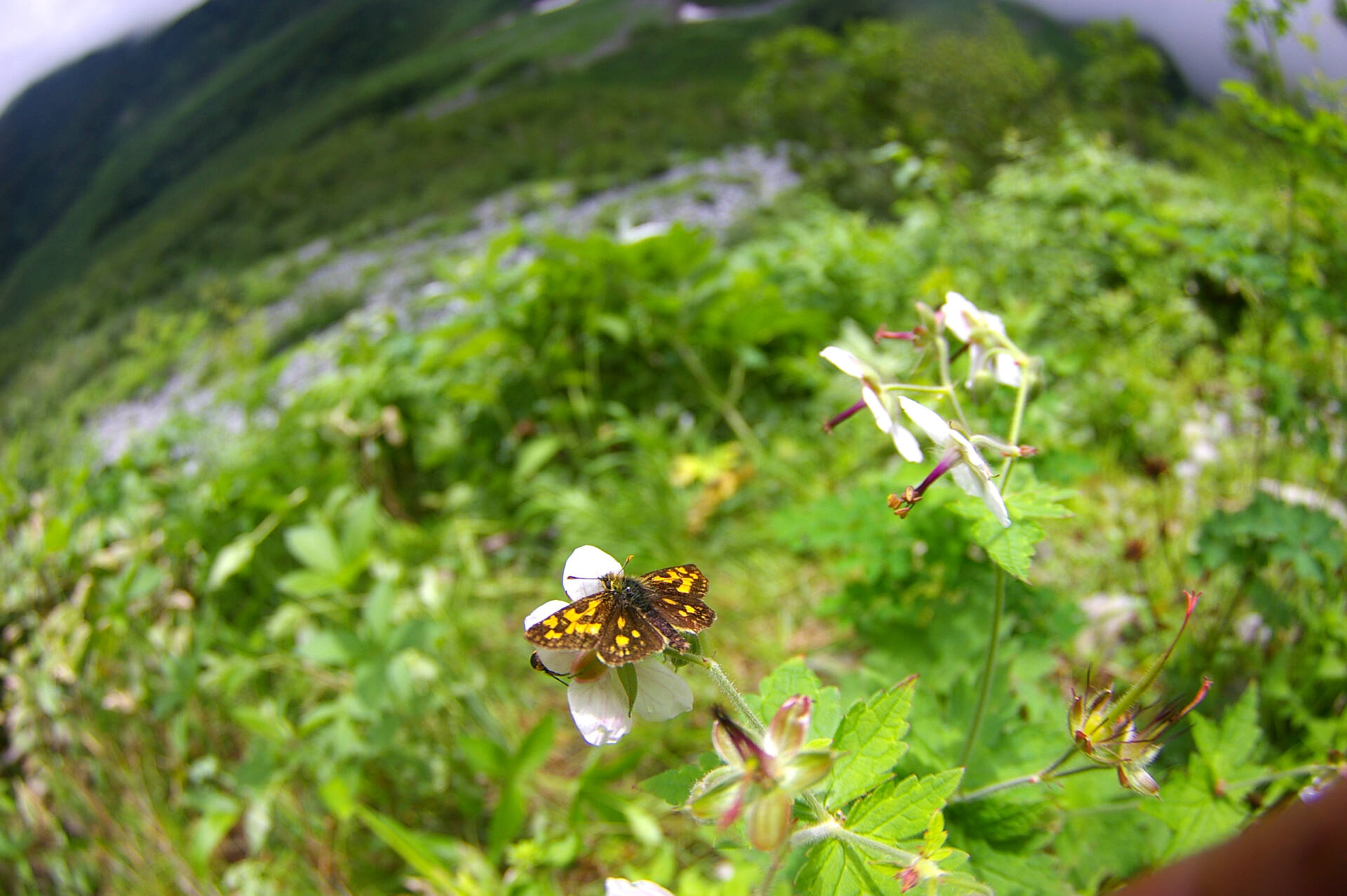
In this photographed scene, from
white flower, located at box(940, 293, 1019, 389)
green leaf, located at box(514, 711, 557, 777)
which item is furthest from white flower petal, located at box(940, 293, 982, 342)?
green leaf, located at box(514, 711, 557, 777)

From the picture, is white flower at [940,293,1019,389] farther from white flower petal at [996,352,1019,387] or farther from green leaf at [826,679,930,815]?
green leaf at [826,679,930,815]

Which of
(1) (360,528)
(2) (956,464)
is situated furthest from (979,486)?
(1) (360,528)

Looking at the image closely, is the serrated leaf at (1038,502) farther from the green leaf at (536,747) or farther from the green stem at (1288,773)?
the green leaf at (536,747)

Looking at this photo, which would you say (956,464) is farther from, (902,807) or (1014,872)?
(1014,872)

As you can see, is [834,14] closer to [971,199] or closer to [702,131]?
[702,131]

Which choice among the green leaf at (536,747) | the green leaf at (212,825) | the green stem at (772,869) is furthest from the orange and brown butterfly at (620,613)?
the green leaf at (212,825)

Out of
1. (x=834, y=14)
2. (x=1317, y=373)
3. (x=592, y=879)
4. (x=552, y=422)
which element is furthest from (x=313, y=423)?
(x=834, y=14)

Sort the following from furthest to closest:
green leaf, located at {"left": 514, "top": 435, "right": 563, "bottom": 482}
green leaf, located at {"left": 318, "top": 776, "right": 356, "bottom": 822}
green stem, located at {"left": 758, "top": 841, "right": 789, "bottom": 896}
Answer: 1. green leaf, located at {"left": 514, "top": 435, "right": 563, "bottom": 482}
2. green leaf, located at {"left": 318, "top": 776, "right": 356, "bottom": 822}
3. green stem, located at {"left": 758, "top": 841, "right": 789, "bottom": 896}
